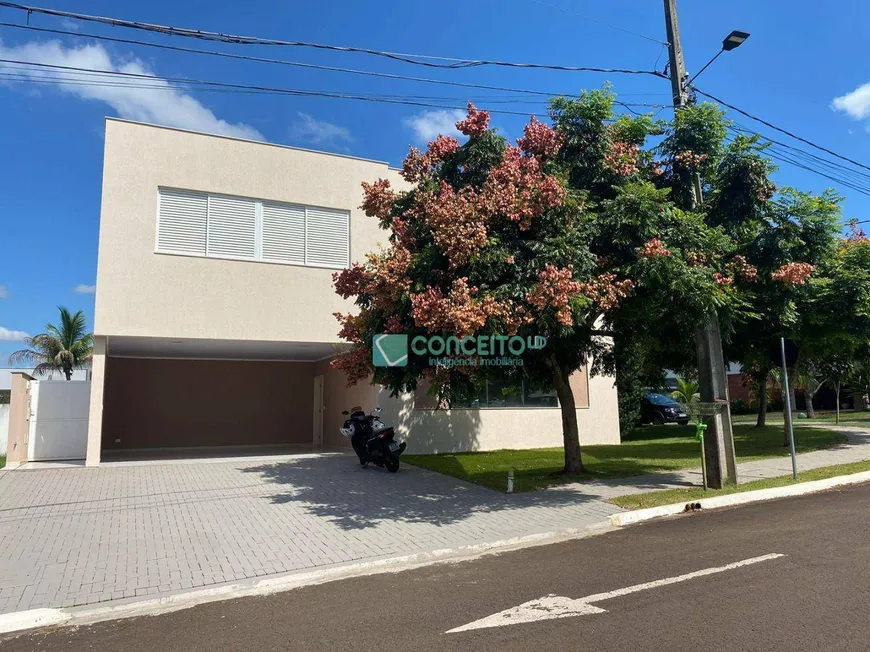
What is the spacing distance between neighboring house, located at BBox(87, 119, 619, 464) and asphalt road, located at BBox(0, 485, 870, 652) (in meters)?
9.28

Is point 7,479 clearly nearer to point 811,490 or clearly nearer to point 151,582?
point 151,582

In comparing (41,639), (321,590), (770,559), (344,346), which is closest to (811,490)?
(770,559)

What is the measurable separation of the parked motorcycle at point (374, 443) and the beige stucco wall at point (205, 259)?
2.94 m

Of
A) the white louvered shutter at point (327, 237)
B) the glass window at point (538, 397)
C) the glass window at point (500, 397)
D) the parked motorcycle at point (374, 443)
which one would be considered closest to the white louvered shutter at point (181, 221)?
the white louvered shutter at point (327, 237)

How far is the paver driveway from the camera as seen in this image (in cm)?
628

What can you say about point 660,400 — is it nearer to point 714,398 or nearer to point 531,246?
point 714,398

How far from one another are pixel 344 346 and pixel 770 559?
10618 mm

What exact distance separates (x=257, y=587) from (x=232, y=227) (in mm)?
10400

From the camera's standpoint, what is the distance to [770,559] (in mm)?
6043

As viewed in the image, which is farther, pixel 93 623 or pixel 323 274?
pixel 323 274

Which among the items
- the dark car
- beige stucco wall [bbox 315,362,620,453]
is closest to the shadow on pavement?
beige stucco wall [bbox 315,362,620,453]

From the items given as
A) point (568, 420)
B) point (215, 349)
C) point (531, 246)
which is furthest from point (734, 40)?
point (215, 349)

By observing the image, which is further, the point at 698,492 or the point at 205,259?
the point at 205,259

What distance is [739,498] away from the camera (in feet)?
31.3
